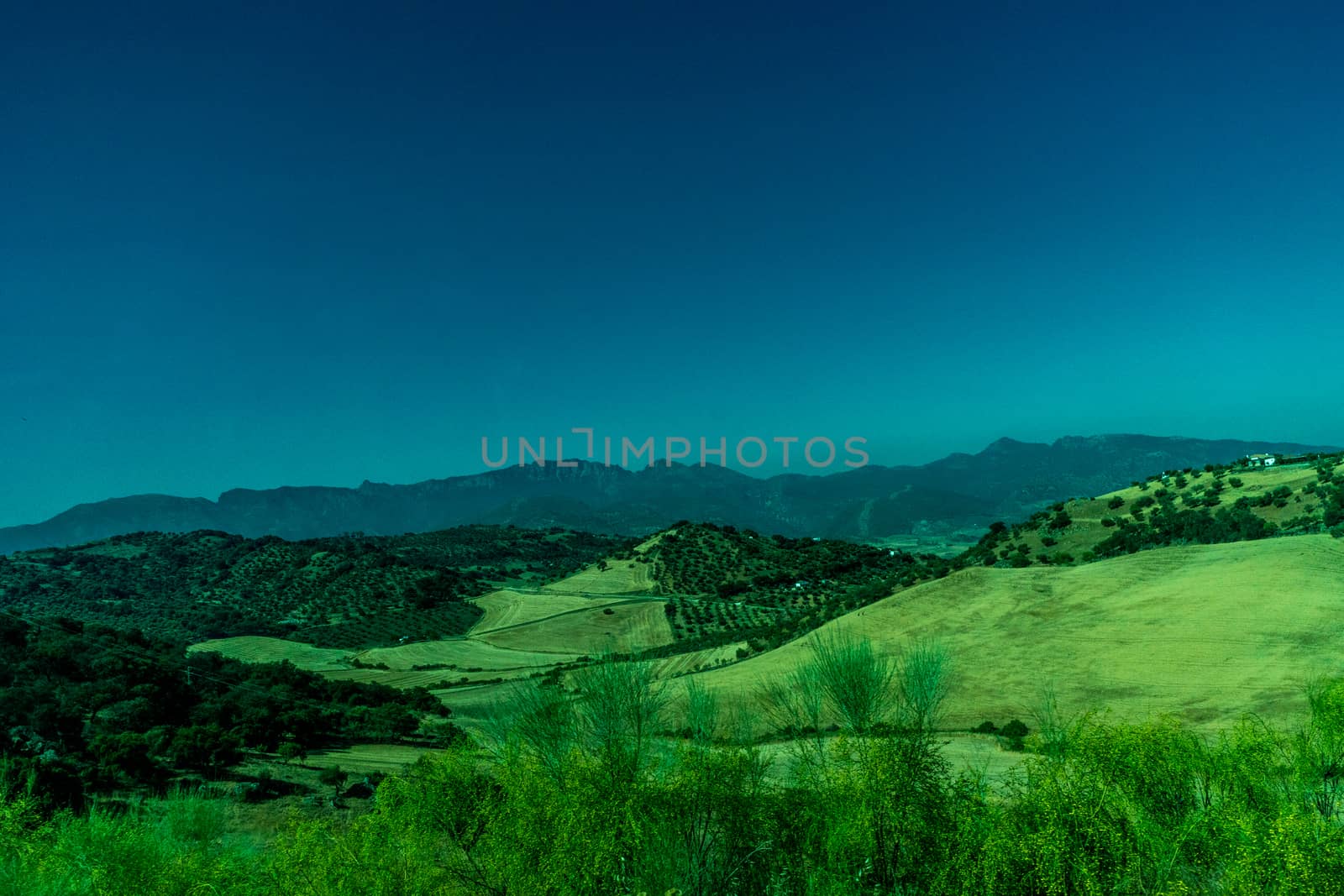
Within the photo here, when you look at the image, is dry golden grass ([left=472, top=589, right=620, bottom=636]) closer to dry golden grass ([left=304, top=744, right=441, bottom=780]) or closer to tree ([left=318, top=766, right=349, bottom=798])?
dry golden grass ([left=304, top=744, right=441, bottom=780])

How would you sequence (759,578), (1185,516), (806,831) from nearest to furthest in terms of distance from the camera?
(806,831)
(1185,516)
(759,578)

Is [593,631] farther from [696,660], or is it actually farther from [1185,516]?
[1185,516]

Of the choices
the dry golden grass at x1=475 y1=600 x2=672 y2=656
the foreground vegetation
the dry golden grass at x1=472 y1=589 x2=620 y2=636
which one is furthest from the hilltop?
the dry golden grass at x1=472 y1=589 x2=620 y2=636

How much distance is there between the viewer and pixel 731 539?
461 ft

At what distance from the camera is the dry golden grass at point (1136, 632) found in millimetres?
31578

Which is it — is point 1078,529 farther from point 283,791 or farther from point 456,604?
point 456,604

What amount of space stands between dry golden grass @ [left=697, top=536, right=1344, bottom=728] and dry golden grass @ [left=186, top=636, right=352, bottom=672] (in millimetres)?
56782

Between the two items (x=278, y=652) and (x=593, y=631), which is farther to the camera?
(x=593, y=631)

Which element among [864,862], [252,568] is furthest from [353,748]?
[252,568]

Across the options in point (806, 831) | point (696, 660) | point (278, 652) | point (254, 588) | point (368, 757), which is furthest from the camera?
point (254, 588)

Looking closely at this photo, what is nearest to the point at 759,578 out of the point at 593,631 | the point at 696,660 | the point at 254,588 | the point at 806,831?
the point at 593,631

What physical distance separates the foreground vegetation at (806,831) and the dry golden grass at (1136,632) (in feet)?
52.0

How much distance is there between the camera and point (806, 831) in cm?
1429

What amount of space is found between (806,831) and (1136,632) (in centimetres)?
3560
